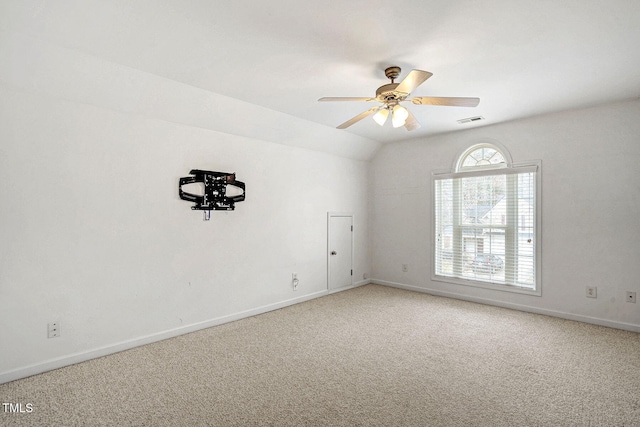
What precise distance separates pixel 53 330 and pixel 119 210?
45.1 inches

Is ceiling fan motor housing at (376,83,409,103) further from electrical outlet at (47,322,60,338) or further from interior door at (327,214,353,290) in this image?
electrical outlet at (47,322,60,338)

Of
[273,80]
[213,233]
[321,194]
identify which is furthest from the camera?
[321,194]

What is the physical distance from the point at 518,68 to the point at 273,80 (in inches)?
86.9

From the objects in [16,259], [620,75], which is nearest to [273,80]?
[16,259]

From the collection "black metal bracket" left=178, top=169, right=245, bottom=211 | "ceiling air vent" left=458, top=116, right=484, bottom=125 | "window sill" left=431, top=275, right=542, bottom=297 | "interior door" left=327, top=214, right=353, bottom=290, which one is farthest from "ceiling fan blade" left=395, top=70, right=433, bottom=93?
"window sill" left=431, top=275, right=542, bottom=297

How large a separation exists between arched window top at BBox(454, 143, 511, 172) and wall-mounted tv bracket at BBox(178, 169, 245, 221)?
11.0 feet

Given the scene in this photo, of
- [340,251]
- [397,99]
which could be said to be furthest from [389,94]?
[340,251]

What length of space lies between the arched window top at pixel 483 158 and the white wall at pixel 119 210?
2.38 metres

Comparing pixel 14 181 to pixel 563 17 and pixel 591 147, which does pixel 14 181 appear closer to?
pixel 563 17

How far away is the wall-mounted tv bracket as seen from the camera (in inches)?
145

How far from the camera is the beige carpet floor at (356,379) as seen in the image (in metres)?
2.13

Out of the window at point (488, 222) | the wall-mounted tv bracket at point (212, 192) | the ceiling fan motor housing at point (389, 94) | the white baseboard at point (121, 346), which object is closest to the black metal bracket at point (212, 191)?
the wall-mounted tv bracket at point (212, 192)

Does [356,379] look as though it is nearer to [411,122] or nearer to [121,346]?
[121,346]

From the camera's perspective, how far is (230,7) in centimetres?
204
